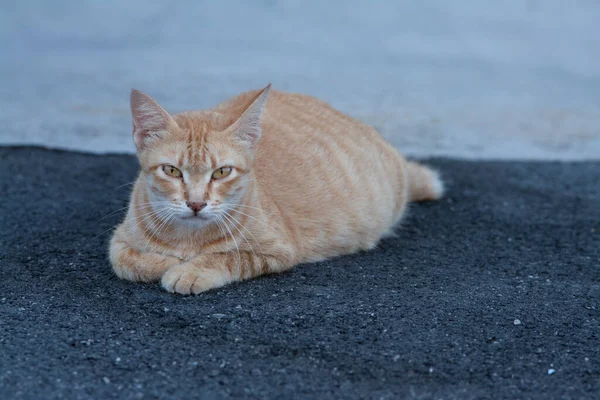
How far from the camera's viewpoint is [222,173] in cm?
317

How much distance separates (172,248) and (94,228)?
1.02m

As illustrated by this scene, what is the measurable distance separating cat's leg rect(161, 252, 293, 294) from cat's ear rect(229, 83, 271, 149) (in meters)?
0.49

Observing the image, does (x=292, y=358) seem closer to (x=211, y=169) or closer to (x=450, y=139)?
(x=211, y=169)

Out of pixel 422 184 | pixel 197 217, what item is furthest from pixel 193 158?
pixel 422 184

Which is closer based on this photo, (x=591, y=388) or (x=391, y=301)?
(x=591, y=388)

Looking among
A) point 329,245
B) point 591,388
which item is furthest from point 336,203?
point 591,388

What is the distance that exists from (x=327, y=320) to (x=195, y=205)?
689mm

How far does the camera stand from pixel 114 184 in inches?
201

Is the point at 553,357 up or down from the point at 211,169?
down

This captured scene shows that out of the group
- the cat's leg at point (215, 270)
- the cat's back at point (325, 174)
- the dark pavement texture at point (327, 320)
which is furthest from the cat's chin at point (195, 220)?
the cat's back at point (325, 174)

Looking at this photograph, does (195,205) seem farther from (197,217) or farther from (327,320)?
(327,320)

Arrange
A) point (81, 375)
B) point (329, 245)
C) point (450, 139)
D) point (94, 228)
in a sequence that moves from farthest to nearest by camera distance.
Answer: point (450, 139), point (94, 228), point (329, 245), point (81, 375)

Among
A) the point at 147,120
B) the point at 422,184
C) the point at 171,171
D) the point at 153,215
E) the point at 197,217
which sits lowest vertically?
the point at 422,184

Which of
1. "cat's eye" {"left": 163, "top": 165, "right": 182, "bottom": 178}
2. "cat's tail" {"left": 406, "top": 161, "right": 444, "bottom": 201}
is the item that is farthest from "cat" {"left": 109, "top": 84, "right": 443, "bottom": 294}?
"cat's tail" {"left": 406, "top": 161, "right": 444, "bottom": 201}
